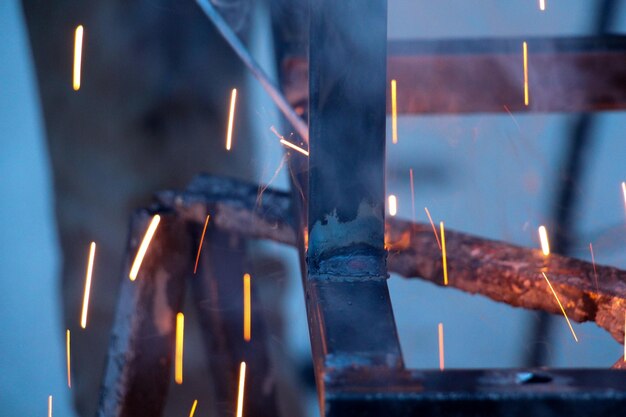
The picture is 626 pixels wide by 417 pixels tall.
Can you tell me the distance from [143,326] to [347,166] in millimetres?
852

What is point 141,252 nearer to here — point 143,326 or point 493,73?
point 143,326

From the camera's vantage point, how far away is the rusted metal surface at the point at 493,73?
1.68 meters

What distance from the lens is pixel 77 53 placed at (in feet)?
7.41

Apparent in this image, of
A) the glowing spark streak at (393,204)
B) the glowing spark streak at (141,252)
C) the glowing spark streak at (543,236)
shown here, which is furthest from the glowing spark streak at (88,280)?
the glowing spark streak at (543,236)

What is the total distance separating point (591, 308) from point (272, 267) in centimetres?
122

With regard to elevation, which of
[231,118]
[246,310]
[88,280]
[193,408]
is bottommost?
[193,408]

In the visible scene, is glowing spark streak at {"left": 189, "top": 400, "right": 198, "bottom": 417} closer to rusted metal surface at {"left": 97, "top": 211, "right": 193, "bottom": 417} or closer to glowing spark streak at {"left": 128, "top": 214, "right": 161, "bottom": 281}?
rusted metal surface at {"left": 97, "top": 211, "right": 193, "bottom": 417}

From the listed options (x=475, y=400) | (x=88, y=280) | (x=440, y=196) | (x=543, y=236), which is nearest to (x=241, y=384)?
(x=88, y=280)

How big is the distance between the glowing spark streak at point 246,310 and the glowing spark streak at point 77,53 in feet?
2.55

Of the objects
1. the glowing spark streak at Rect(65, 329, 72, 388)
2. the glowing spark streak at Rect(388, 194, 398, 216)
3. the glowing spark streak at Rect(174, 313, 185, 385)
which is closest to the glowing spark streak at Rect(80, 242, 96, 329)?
the glowing spark streak at Rect(65, 329, 72, 388)

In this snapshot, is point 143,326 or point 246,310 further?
point 246,310

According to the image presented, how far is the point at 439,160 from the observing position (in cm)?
244

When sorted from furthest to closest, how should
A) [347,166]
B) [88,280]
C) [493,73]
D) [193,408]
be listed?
[193,408] < [88,280] < [493,73] < [347,166]

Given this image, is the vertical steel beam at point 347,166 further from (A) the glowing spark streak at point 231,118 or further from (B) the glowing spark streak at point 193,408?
(B) the glowing spark streak at point 193,408
